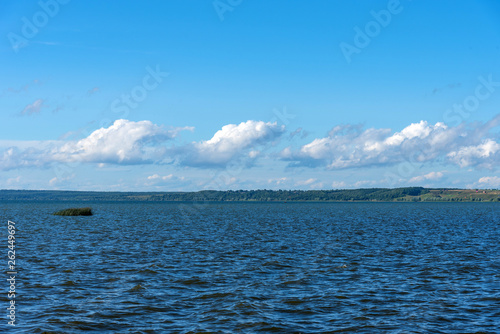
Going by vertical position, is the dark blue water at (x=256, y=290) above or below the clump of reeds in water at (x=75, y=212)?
below

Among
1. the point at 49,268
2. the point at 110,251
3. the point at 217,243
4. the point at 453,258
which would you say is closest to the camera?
the point at 49,268

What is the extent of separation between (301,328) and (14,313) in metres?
14.0

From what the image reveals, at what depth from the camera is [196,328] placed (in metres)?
20.2

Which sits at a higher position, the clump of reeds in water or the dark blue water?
the clump of reeds in water

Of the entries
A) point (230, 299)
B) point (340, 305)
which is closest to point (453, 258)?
point (340, 305)

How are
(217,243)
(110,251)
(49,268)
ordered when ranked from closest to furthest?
(49,268) → (110,251) → (217,243)

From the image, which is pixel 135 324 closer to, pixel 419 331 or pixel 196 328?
pixel 196 328

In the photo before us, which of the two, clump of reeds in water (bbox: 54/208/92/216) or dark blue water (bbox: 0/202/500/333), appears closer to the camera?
dark blue water (bbox: 0/202/500/333)

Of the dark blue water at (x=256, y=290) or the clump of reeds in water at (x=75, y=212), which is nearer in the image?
the dark blue water at (x=256, y=290)

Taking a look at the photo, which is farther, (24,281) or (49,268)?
(49,268)

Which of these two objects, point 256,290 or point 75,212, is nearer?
point 256,290

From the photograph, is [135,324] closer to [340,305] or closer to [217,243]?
[340,305]

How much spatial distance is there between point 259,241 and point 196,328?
3485 cm

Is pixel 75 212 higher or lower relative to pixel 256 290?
higher
